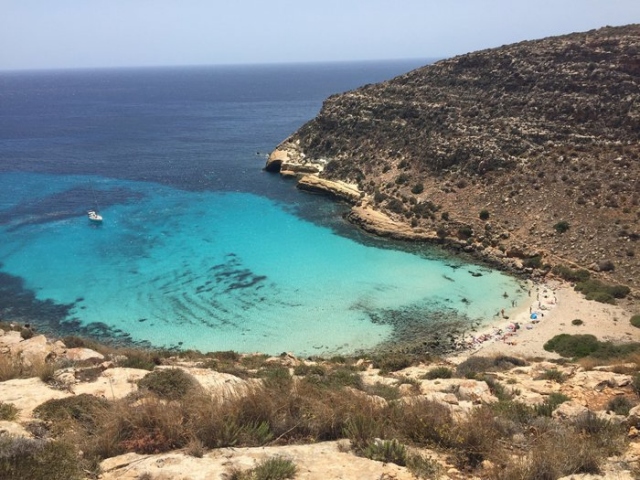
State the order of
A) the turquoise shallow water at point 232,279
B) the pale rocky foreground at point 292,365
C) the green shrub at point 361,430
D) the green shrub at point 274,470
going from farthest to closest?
the turquoise shallow water at point 232,279, the green shrub at point 361,430, the pale rocky foreground at point 292,365, the green shrub at point 274,470

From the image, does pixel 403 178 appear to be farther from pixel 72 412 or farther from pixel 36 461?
pixel 36 461

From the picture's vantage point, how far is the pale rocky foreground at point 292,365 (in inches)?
282

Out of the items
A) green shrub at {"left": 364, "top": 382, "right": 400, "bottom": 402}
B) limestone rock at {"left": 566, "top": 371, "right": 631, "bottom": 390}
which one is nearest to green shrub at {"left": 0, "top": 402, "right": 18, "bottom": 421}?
green shrub at {"left": 364, "top": 382, "right": 400, "bottom": 402}

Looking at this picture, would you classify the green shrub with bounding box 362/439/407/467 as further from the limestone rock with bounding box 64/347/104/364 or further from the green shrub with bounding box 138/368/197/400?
the limestone rock with bounding box 64/347/104/364

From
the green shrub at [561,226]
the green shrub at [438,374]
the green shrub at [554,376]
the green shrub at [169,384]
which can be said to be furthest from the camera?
the green shrub at [561,226]

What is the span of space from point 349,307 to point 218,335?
859cm

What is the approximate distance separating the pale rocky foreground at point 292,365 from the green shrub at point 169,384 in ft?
1.78

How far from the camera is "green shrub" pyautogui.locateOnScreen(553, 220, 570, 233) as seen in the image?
3700 cm

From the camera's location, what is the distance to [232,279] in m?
34.7

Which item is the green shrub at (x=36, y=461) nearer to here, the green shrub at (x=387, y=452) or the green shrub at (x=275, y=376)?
the green shrub at (x=387, y=452)

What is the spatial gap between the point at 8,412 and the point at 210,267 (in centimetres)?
2734

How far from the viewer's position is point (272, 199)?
54.7 meters

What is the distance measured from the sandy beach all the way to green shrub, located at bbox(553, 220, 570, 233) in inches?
273

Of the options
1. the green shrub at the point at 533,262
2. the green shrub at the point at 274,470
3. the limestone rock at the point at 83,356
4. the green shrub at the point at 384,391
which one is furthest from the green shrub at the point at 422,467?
the green shrub at the point at 533,262
